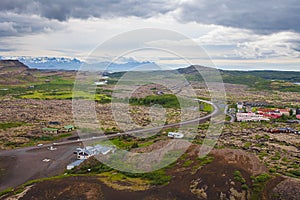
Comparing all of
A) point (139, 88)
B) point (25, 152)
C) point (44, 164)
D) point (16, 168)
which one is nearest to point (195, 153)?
point (44, 164)

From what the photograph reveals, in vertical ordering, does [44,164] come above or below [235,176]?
below

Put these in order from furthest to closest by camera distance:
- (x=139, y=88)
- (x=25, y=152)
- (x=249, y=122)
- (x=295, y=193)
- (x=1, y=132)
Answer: (x=139, y=88), (x=249, y=122), (x=1, y=132), (x=25, y=152), (x=295, y=193)

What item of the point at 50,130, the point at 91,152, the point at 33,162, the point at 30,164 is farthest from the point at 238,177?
the point at 50,130

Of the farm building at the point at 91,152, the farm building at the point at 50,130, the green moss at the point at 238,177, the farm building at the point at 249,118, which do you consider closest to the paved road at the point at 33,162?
the farm building at the point at 91,152

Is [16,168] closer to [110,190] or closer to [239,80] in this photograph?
[110,190]

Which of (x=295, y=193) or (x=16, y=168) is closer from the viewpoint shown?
(x=295, y=193)

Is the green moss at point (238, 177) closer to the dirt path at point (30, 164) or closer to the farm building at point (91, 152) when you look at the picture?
the farm building at point (91, 152)

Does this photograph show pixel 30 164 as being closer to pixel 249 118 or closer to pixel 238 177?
pixel 238 177

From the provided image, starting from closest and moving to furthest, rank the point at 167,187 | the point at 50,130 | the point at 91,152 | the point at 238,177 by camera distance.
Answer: the point at 167,187, the point at 238,177, the point at 91,152, the point at 50,130
